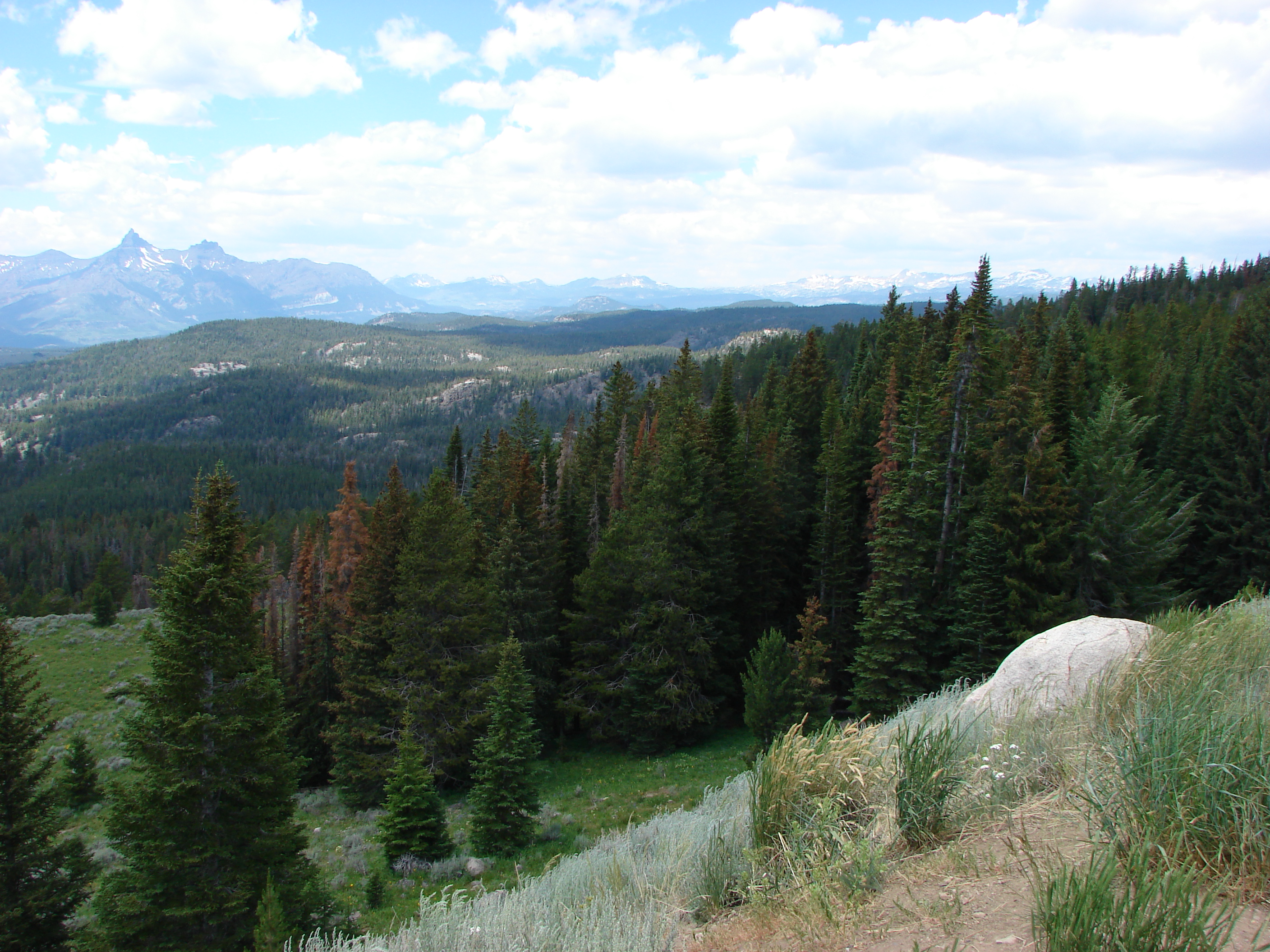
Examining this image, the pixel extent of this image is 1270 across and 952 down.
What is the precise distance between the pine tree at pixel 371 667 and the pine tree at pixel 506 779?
28.9 feet

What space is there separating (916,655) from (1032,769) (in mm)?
22323

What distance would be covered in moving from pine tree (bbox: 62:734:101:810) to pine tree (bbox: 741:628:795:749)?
2705 cm

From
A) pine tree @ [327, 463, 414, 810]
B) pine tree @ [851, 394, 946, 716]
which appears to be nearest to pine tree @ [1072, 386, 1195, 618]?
pine tree @ [851, 394, 946, 716]

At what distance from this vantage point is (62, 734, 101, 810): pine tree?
93.8ft

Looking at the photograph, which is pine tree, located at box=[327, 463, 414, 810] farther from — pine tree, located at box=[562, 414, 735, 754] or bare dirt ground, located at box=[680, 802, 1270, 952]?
bare dirt ground, located at box=[680, 802, 1270, 952]

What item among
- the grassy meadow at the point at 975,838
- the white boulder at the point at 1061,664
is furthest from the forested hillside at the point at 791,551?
the grassy meadow at the point at 975,838

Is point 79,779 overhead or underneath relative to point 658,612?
underneath

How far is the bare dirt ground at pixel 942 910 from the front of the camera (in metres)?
4.03

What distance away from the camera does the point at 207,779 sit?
39.9 ft

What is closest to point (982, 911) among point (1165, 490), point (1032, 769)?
point (1032, 769)

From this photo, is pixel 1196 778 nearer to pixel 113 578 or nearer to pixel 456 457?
pixel 456 457

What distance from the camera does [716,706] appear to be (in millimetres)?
32938

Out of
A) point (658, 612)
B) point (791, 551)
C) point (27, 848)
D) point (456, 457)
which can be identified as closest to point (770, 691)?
point (658, 612)

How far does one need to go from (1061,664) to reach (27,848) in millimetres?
18530
